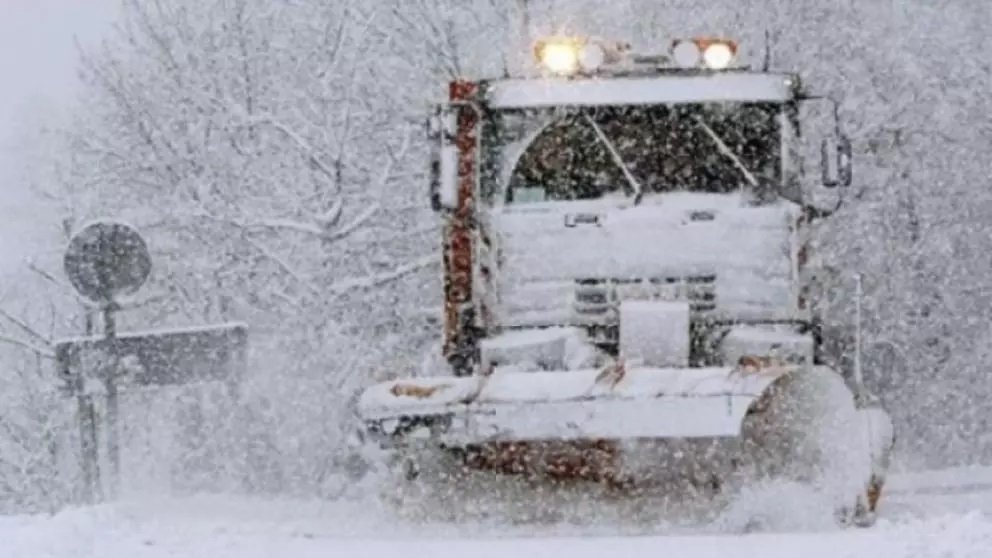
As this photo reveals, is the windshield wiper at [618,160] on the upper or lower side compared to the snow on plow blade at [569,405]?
upper

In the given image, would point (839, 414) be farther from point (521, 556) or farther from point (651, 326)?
point (521, 556)

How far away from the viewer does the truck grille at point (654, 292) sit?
30.5ft

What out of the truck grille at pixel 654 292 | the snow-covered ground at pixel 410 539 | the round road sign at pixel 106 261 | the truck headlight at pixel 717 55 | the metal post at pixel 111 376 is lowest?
the snow-covered ground at pixel 410 539

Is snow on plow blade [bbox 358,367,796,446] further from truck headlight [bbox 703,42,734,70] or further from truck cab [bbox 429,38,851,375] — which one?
truck headlight [bbox 703,42,734,70]

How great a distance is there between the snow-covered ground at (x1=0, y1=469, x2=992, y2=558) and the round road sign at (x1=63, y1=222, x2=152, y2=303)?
1789 mm

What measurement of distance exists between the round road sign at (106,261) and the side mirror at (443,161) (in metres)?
1.78

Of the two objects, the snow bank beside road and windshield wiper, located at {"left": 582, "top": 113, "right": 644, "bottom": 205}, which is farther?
→ windshield wiper, located at {"left": 582, "top": 113, "right": 644, "bottom": 205}

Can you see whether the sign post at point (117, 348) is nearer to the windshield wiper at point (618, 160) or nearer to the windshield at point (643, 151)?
the windshield at point (643, 151)

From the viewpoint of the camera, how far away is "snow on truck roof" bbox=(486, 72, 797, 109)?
967 cm

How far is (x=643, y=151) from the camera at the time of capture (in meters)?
9.70

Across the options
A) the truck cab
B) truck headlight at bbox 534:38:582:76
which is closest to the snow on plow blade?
the truck cab

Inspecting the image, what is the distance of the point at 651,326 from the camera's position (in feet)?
28.5

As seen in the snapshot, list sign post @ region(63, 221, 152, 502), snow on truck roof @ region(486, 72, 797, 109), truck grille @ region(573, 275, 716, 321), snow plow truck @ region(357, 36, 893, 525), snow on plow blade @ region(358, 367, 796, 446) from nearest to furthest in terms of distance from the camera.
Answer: snow on plow blade @ region(358, 367, 796, 446)
snow plow truck @ region(357, 36, 893, 525)
truck grille @ region(573, 275, 716, 321)
snow on truck roof @ region(486, 72, 797, 109)
sign post @ region(63, 221, 152, 502)

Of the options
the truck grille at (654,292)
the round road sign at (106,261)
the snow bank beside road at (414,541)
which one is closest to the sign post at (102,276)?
the round road sign at (106,261)
